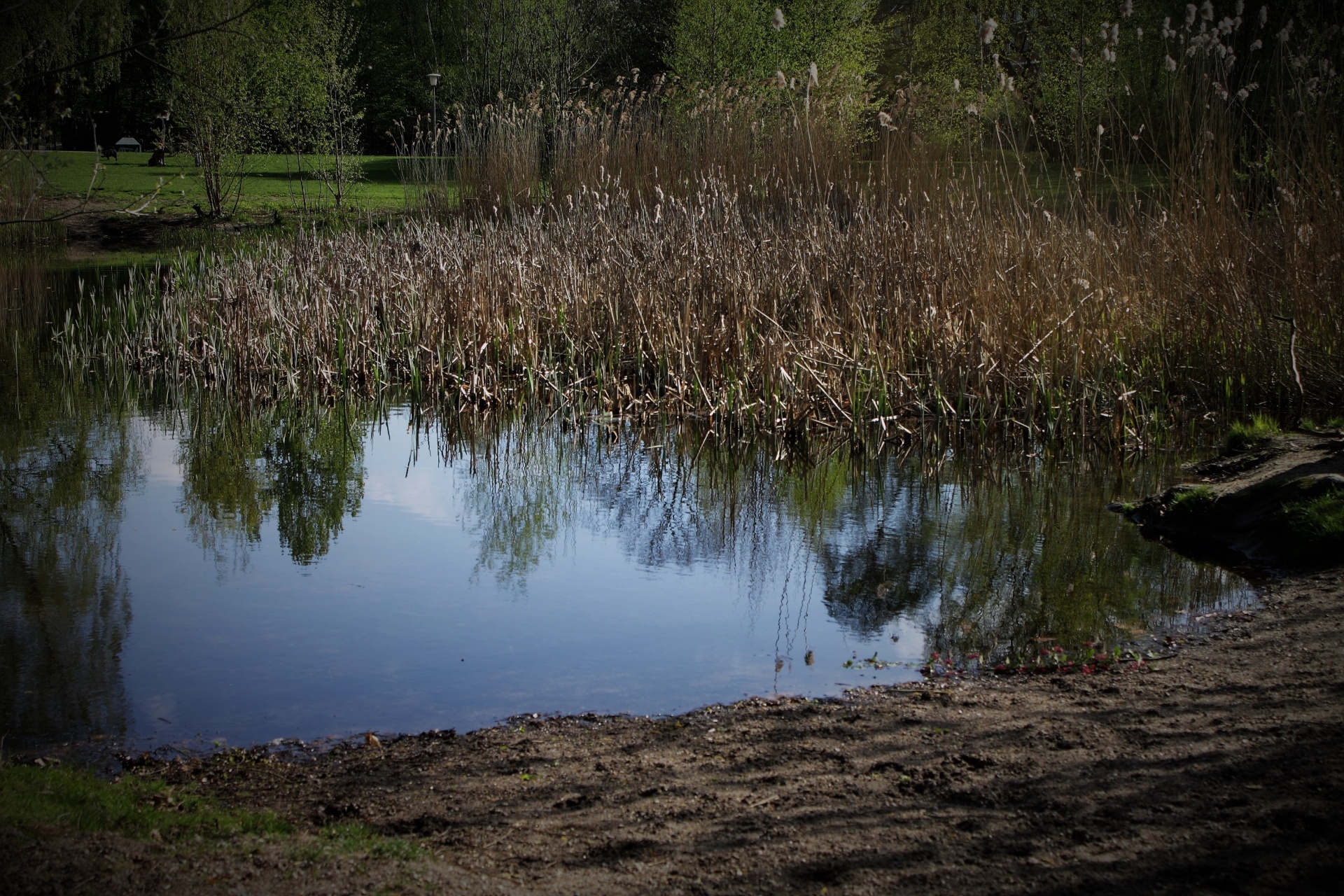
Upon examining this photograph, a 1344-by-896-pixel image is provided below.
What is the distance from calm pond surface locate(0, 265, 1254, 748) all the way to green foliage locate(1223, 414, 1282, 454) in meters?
0.36

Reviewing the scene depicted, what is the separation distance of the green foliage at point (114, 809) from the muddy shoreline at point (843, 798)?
74mm

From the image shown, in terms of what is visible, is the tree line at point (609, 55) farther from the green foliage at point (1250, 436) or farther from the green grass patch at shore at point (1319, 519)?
the green grass patch at shore at point (1319, 519)

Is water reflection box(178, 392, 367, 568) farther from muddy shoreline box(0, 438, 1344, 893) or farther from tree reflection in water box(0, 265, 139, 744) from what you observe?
muddy shoreline box(0, 438, 1344, 893)

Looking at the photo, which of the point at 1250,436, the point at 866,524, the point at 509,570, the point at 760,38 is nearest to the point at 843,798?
the point at 509,570

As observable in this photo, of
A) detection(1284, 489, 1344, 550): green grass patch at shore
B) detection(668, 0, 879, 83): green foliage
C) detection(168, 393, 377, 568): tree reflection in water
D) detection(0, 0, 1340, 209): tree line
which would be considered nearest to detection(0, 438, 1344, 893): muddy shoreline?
detection(1284, 489, 1344, 550): green grass patch at shore

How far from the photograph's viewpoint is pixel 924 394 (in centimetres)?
713

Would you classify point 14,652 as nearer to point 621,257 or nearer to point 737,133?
point 621,257

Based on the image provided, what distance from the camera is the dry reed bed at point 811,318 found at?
6.66 meters

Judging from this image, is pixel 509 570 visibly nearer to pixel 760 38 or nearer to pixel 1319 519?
pixel 1319 519

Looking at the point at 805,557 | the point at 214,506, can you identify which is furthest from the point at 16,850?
the point at 214,506

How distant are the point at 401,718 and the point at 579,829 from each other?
3.44 ft

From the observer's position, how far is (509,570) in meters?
4.74

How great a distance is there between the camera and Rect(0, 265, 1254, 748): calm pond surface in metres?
3.51

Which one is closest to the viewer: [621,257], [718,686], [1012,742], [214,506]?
[1012,742]
